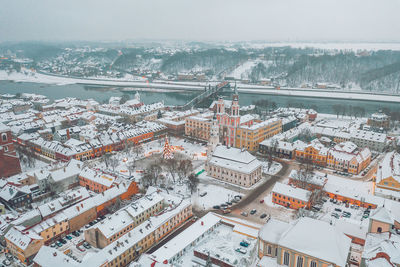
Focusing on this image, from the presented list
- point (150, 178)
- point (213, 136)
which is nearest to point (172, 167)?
point (150, 178)

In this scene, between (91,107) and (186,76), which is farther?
(186,76)

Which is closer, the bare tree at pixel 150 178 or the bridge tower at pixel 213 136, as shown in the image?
the bare tree at pixel 150 178

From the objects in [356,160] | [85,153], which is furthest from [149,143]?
[356,160]

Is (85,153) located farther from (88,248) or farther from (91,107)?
(91,107)

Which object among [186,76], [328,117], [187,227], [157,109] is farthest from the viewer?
[186,76]

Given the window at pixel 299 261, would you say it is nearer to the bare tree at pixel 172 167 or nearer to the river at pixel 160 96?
the bare tree at pixel 172 167

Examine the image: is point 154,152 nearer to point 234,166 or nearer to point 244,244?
point 234,166

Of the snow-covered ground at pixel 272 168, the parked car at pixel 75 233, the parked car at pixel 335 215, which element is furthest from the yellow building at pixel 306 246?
the snow-covered ground at pixel 272 168

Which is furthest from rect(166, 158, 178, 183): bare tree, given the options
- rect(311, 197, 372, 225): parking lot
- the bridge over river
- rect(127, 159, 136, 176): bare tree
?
the bridge over river
